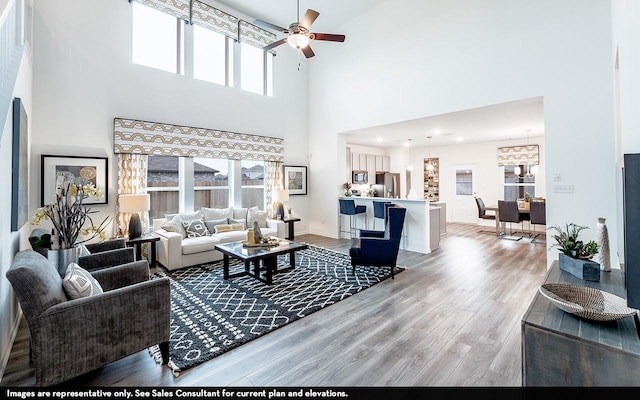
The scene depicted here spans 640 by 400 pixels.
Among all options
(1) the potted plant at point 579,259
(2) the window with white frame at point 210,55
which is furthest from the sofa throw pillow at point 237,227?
(1) the potted plant at point 579,259

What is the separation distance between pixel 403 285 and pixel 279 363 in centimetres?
222

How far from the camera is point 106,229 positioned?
4.59 meters

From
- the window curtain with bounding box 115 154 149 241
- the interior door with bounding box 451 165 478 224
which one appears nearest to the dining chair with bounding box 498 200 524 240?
the interior door with bounding box 451 165 478 224

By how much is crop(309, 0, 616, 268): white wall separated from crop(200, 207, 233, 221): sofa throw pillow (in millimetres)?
3397

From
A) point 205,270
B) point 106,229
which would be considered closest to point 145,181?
point 106,229

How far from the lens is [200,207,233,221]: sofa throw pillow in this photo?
18.3 ft

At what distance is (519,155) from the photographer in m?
8.15

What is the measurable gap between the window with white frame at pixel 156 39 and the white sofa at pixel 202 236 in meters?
2.93

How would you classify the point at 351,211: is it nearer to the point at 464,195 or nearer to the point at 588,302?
the point at 588,302

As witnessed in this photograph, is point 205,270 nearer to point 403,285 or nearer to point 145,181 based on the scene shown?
point 145,181

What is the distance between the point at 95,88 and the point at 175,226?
2.61 m

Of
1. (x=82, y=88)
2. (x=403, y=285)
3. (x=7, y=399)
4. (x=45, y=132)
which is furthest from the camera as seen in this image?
(x=82, y=88)

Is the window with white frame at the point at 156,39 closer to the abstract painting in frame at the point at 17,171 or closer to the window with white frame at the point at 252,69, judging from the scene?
the window with white frame at the point at 252,69

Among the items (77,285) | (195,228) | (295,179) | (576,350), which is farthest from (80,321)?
(295,179)
